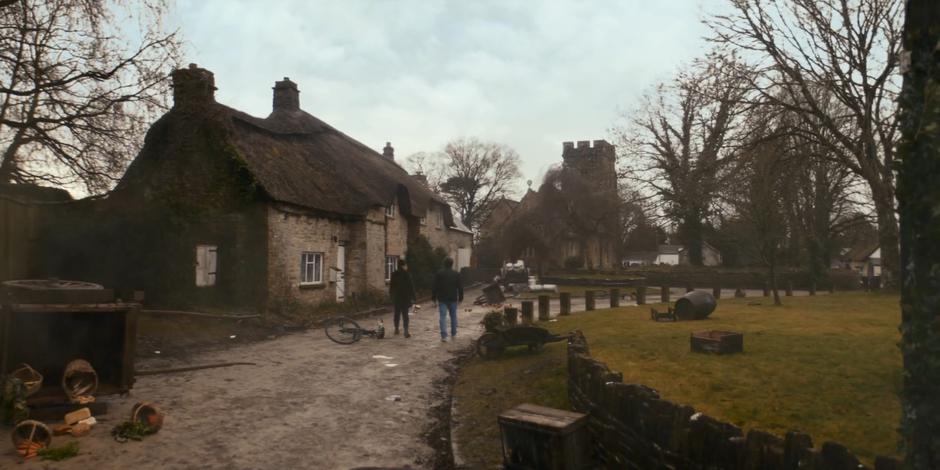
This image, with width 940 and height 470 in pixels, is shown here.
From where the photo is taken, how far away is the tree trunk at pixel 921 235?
136 inches

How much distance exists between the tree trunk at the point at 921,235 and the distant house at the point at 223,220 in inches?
627

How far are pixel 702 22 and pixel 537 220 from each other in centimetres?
3034

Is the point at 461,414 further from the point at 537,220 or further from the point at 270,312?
the point at 537,220

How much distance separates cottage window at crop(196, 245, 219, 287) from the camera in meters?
17.6

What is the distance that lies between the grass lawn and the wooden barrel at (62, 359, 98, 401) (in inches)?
175

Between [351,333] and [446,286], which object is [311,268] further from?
[446,286]

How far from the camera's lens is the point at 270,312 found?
57.1 feet

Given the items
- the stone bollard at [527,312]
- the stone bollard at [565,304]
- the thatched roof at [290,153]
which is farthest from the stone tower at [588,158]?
the stone bollard at [527,312]

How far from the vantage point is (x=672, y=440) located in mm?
4465

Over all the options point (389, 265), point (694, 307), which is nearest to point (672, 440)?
point (694, 307)

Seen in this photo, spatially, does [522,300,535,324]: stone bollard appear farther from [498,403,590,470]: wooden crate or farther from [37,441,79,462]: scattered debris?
[37,441,79,462]: scattered debris

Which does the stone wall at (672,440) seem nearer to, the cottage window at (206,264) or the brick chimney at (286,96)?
the cottage window at (206,264)

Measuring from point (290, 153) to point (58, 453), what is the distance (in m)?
17.3

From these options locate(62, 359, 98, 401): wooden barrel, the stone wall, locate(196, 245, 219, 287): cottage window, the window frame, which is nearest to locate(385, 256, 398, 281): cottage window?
the window frame
